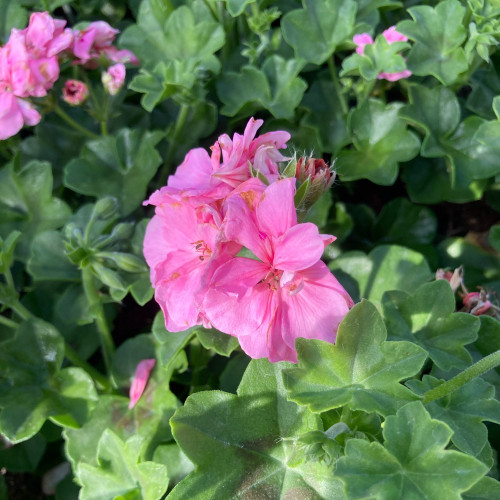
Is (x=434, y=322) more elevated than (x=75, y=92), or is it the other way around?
(x=75, y=92)

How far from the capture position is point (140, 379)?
5.98 feet

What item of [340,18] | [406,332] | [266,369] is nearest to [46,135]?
[340,18]

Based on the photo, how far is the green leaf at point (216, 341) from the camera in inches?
61.4

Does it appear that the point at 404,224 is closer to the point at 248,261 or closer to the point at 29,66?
the point at 248,261

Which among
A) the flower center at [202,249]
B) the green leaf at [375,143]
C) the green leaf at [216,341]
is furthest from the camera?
the green leaf at [375,143]

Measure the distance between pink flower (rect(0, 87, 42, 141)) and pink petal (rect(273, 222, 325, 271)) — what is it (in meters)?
1.08

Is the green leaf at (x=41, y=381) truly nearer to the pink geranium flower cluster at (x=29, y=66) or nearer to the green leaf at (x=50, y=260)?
the green leaf at (x=50, y=260)

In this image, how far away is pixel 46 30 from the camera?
6.11 ft

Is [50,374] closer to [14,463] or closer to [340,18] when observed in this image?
[14,463]

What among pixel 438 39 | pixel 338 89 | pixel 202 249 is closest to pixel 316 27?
pixel 338 89

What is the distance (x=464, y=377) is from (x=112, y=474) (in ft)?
3.13

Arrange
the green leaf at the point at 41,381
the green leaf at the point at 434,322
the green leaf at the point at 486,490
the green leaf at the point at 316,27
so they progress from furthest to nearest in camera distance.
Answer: the green leaf at the point at 316,27
the green leaf at the point at 41,381
the green leaf at the point at 434,322
the green leaf at the point at 486,490

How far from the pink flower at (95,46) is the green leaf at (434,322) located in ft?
4.04

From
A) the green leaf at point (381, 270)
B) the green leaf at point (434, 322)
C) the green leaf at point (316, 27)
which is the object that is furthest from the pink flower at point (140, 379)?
the green leaf at point (316, 27)
